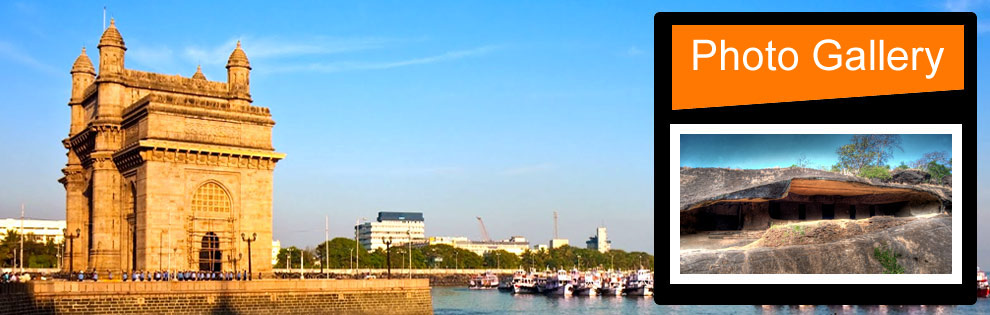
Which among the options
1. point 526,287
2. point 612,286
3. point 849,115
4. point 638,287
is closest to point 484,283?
point 526,287

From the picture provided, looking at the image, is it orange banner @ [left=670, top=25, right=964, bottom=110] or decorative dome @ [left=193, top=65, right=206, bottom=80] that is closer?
orange banner @ [left=670, top=25, right=964, bottom=110]

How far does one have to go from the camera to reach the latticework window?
7081 centimetres

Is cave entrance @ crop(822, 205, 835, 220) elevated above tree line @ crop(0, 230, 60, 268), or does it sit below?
above

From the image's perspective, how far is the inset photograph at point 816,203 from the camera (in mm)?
6512

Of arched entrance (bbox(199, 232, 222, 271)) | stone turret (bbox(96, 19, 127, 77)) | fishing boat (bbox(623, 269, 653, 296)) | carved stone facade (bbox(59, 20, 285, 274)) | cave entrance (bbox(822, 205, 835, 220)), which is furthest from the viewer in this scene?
fishing boat (bbox(623, 269, 653, 296))

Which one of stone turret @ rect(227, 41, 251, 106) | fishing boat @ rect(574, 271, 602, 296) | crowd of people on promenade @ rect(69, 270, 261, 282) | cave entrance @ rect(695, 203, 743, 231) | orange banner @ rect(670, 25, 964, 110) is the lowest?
fishing boat @ rect(574, 271, 602, 296)

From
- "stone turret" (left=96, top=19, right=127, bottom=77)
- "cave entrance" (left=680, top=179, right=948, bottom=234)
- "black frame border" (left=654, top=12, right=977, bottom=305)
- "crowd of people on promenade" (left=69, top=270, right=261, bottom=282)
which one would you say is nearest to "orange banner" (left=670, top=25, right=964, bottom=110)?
"black frame border" (left=654, top=12, right=977, bottom=305)

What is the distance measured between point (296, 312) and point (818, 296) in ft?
202

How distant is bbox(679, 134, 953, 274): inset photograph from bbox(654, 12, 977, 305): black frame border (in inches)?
4.0

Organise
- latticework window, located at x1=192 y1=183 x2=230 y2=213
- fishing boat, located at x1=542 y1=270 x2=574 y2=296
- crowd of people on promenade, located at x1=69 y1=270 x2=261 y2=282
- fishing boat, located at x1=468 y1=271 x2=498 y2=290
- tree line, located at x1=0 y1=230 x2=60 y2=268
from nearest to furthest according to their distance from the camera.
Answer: crowd of people on promenade, located at x1=69 y1=270 x2=261 y2=282, latticework window, located at x1=192 y1=183 x2=230 y2=213, fishing boat, located at x1=542 y1=270 x2=574 y2=296, tree line, located at x1=0 y1=230 x2=60 y2=268, fishing boat, located at x1=468 y1=271 x2=498 y2=290

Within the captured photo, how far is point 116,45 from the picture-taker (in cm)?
7481

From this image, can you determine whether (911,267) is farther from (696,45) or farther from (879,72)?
(696,45)

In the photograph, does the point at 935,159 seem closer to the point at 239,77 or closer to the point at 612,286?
the point at 239,77

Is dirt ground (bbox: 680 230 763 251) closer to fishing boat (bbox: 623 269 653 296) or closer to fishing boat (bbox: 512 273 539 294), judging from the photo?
fishing boat (bbox: 623 269 653 296)
